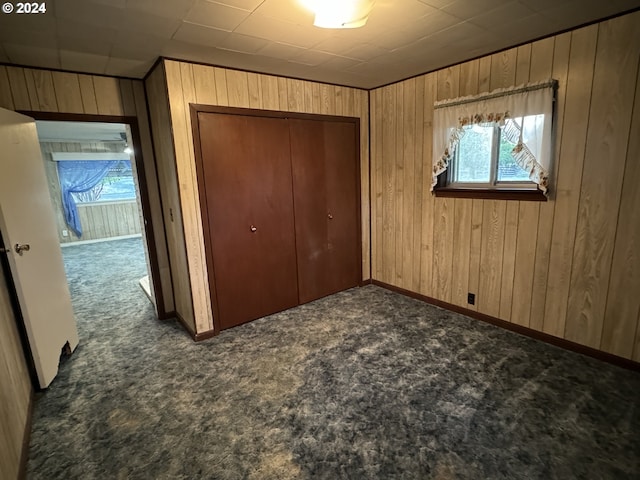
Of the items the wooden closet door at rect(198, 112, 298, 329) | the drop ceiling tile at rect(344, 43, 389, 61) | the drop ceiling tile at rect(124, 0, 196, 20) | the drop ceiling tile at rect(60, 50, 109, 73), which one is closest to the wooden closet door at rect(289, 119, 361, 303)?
the wooden closet door at rect(198, 112, 298, 329)

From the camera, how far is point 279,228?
323 centimetres

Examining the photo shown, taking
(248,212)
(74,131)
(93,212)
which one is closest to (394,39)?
(248,212)

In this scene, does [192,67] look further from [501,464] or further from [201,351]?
[501,464]

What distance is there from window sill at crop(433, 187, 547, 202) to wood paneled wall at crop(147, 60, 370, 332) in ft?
4.96

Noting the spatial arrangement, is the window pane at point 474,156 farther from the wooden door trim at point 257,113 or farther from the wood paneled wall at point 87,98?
the wood paneled wall at point 87,98

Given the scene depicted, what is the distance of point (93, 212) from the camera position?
7680mm

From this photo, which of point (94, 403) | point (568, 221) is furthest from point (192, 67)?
point (568, 221)

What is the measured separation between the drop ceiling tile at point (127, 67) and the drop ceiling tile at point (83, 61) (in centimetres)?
5

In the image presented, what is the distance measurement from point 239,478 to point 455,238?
259 centimetres

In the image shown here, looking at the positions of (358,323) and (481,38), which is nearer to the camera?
(481,38)

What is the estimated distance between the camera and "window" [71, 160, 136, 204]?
7846 mm

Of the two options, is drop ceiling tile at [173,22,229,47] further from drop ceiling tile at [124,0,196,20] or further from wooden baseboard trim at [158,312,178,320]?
wooden baseboard trim at [158,312,178,320]

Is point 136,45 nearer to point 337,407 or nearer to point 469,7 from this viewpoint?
point 469,7

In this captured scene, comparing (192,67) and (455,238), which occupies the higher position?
(192,67)
